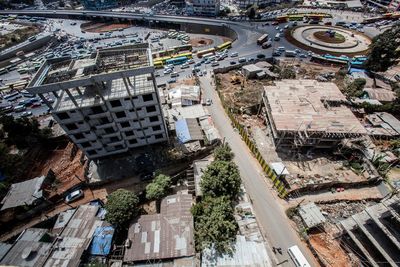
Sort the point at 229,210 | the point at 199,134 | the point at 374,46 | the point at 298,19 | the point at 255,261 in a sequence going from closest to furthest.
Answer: the point at 255,261, the point at 229,210, the point at 199,134, the point at 374,46, the point at 298,19

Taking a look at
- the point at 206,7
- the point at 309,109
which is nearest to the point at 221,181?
the point at 309,109

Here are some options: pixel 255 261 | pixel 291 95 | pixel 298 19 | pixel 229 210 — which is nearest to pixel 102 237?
pixel 229 210

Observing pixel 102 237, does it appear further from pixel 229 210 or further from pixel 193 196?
pixel 229 210

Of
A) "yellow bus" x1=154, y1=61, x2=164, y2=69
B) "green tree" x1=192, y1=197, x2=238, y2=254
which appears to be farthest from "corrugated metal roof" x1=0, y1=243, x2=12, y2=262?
"yellow bus" x1=154, y1=61, x2=164, y2=69

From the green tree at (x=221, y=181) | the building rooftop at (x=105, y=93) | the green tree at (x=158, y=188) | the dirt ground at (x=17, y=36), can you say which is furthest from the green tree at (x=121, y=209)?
the dirt ground at (x=17, y=36)

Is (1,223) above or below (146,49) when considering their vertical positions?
below

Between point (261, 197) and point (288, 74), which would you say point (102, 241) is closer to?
point (261, 197)

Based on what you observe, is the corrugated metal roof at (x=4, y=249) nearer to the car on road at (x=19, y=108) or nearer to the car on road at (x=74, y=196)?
the car on road at (x=74, y=196)

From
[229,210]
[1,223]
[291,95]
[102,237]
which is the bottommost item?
[1,223]
